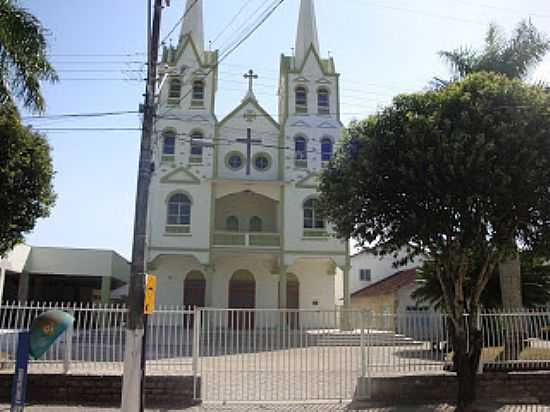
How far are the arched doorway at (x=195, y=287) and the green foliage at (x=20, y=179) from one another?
17.3m

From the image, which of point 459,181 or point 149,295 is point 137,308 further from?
point 459,181

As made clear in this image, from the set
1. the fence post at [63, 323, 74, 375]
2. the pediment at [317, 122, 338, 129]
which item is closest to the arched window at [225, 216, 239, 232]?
the pediment at [317, 122, 338, 129]

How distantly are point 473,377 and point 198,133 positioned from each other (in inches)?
841

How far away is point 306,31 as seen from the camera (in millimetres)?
32625

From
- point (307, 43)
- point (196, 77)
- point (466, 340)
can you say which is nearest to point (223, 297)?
point (196, 77)

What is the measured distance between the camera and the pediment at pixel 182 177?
2838 centimetres

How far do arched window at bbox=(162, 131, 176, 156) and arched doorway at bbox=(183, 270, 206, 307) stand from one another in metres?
6.48

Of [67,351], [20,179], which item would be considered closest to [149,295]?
[67,351]

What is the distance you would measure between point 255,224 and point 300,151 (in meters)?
4.90

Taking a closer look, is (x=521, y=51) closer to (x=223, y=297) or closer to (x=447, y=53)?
(x=447, y=53)

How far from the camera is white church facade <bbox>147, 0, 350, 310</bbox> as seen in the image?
1113 inches

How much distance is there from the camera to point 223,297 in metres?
30.0

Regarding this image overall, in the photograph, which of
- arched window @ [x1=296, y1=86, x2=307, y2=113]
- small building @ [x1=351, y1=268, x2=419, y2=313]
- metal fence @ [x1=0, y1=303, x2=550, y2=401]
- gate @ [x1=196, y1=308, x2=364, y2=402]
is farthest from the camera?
small building @ [x1=351, y1=268, x2=419, y2=313]

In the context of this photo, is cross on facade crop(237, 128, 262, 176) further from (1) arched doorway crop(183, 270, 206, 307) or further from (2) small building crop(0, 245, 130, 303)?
(2) small building crop(0, 245, 130, 303)
